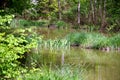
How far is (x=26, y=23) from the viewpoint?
104 ft

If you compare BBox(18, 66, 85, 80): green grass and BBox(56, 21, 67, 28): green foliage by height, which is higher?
BBox(18, 66, 85, 80): green grass

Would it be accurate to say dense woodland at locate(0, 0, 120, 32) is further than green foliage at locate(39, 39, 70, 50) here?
Yes

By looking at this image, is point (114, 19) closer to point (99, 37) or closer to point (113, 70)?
point (99, 37)

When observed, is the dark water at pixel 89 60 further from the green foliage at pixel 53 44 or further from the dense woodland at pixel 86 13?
the dense woodland at pixel 86 13

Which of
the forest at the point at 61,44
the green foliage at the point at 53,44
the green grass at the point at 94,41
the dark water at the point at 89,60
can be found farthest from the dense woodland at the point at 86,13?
the dark water at the point at 89,60

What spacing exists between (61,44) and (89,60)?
10.2 ft

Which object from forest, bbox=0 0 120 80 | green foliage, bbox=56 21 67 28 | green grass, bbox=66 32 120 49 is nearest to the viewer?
forest, bbox=0 0 120 80

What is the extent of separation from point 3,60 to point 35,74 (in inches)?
87.7

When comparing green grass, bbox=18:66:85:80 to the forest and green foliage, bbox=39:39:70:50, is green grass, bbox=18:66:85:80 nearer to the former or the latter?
the forest

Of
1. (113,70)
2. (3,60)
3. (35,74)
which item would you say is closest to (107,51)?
(113,70)

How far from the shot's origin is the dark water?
39.5 feet

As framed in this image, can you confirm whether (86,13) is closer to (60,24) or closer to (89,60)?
(60,24)

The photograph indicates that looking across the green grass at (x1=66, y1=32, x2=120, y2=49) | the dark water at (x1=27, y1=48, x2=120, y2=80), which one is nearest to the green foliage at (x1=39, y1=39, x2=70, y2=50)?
the dark water at (x1=27, y1=48, x2=120, y2=80)

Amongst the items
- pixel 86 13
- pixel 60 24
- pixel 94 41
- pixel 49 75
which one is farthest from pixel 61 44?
pixel 86 13
